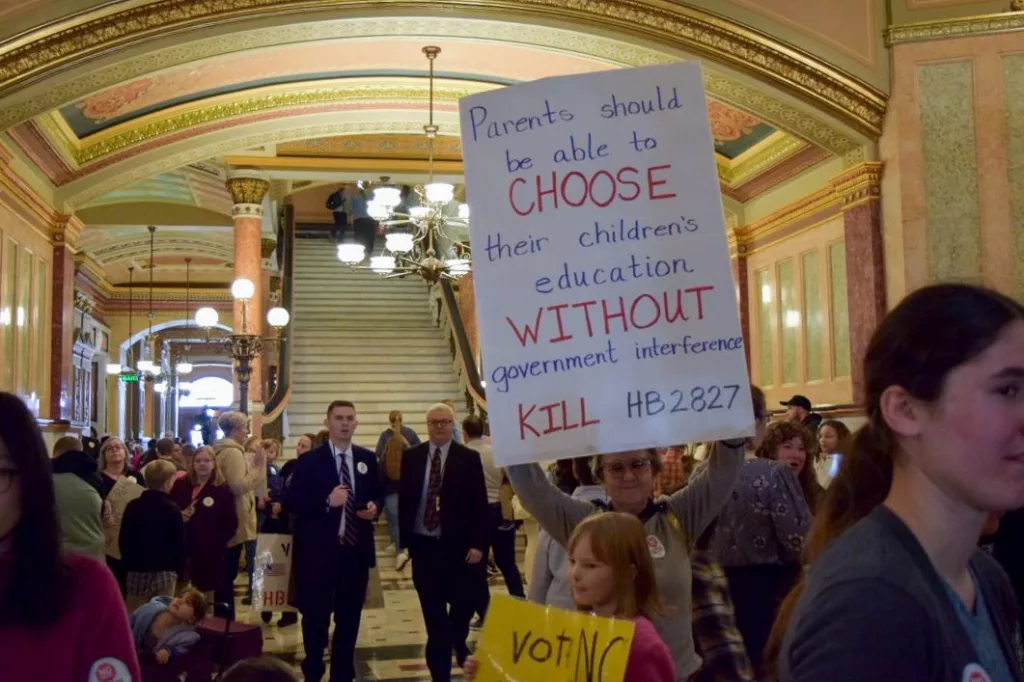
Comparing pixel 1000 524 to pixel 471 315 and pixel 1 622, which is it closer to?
pixel 1 622

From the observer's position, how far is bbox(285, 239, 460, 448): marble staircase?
20203 millimetres

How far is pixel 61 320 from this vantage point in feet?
45.1

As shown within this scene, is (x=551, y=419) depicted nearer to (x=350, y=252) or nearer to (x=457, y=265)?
(x=457, y=265)

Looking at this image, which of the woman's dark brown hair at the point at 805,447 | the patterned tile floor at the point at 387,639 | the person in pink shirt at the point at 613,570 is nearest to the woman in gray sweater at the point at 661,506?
the person in pink shirt at the point at 613,570

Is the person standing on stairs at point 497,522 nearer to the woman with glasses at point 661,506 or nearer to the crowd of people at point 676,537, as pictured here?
the crowd of people at point 676,537

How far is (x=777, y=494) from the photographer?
493 centimetres

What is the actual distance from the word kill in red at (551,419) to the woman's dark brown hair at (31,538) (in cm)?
126

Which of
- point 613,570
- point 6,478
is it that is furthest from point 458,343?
point 6,478

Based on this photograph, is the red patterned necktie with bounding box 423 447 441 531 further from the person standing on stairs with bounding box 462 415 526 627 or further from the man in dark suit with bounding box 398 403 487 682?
the person standing on stairs with bounding box 462 415 526 627

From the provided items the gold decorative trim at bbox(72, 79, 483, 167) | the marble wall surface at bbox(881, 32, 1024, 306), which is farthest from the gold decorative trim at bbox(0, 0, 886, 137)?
the gold decorative trim at bbox(72, 79, 483, 167)

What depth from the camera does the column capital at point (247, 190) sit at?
18.0 metres

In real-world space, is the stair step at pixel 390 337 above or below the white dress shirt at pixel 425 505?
above

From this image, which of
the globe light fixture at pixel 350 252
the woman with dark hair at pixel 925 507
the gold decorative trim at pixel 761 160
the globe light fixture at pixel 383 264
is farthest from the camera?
the globe light fixture at pixel 350 252

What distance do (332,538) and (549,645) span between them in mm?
4894
